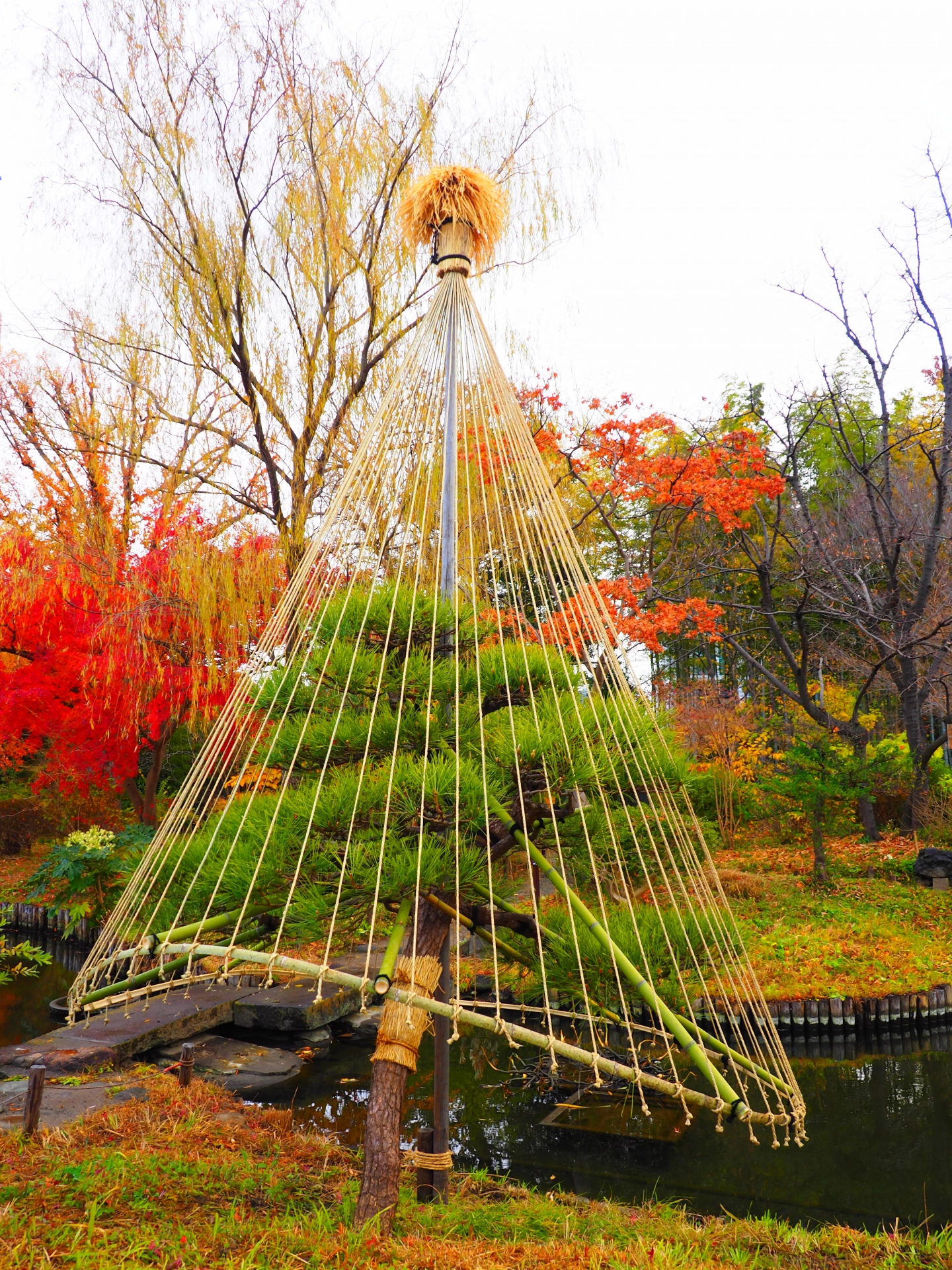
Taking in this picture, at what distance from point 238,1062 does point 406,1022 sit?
2891 millimetres

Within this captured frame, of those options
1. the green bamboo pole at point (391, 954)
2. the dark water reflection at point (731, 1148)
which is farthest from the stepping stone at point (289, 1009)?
the green bamboo pole at point (391, 954)

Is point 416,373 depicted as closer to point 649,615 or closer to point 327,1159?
point 327,1159

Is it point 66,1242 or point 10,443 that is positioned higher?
point 10,443

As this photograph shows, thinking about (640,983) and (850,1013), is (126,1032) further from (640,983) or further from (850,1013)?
(850,1013)

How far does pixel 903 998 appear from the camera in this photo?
5000mm

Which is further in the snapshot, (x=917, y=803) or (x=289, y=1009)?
(x=917, y=803)

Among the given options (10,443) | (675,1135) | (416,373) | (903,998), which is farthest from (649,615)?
(10,443)

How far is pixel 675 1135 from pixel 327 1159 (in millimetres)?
1611

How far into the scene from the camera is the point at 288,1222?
2.01 meters

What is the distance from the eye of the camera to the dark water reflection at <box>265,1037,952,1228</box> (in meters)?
2.96

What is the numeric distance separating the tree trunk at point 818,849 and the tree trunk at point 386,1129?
5.78 metres

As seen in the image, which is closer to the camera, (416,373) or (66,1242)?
(66,1242)

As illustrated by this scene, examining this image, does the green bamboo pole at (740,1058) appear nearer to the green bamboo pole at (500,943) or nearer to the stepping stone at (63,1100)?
the green bamboo pole at (500,943)

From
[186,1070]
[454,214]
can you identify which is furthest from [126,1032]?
[454,214]
